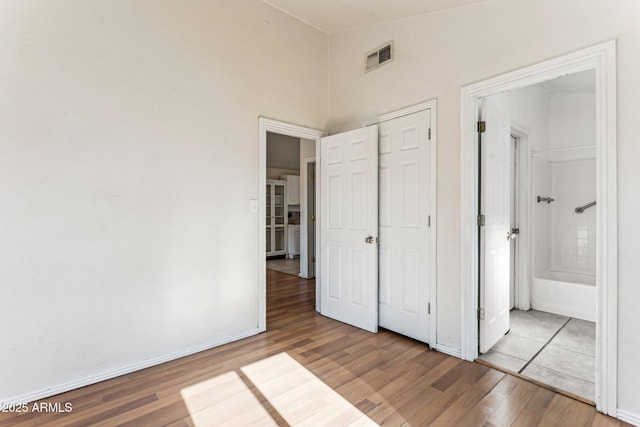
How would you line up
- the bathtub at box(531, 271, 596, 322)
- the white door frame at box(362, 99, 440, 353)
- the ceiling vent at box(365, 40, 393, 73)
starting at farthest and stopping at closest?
1. the bathtub at box(531, 271, 596, 322)
2. the ceiling vent at box(365, 40, 393, 73)
3. the white door frame at box(362, 99, 440, 353)

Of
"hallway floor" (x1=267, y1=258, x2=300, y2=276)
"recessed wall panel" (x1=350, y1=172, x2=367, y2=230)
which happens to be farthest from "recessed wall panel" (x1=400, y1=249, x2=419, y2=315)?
"hallway floor" (x1=267, y1=258, x2=300, y2=276)

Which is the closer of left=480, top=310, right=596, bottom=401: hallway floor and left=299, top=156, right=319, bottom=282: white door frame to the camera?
left=480, top=310, right=596, bottom=401: hallway floor

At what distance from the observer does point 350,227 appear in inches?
131

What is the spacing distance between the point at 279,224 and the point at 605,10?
6831 millimetres

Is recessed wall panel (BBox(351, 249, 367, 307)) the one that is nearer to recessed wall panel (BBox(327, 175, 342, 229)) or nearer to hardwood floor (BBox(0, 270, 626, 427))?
recessed wall panel (BBox(327, 175, 342, 229))

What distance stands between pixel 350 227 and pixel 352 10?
2167 millimetres

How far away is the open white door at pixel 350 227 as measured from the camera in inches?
123

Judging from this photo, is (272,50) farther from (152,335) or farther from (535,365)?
(535,365)

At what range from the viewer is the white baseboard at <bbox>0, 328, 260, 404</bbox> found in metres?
1.98

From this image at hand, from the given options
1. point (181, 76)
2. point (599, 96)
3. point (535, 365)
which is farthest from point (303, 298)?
point (599, 96)

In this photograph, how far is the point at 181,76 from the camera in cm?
260

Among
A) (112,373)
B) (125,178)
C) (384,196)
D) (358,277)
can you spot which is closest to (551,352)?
(358,277)

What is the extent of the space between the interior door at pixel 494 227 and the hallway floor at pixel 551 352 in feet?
0.47

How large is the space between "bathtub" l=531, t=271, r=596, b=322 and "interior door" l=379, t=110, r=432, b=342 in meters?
1.96
